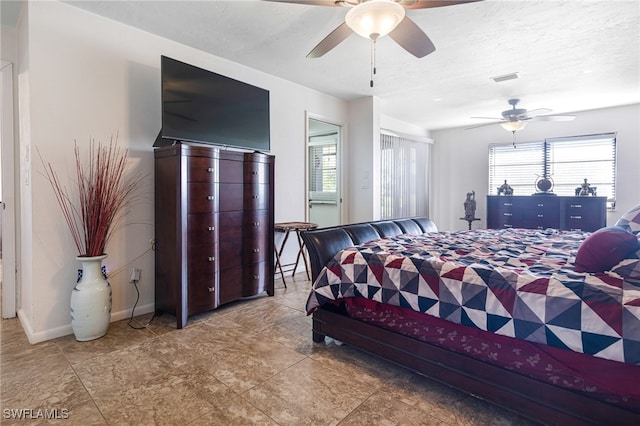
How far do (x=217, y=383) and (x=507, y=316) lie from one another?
63.1 inches

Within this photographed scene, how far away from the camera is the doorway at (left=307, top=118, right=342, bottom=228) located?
18.2 ft

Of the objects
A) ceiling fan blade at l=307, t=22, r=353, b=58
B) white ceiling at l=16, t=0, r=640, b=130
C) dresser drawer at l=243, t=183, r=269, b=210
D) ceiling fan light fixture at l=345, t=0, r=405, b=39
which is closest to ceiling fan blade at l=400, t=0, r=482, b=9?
ceiling fan light fixture at l=345, t=0, r=405, b=39

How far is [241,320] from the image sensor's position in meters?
2.78

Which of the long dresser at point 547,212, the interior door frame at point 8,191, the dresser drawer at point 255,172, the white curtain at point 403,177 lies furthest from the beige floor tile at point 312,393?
the long dresser at point 547,212

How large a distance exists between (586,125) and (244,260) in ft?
20.2

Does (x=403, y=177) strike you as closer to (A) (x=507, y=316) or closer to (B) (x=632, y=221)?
(B) (x=632, y=221)

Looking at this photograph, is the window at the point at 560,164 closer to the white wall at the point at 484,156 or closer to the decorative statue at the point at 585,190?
the white wall at the point at 484,156

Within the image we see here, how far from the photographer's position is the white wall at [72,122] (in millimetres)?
2363

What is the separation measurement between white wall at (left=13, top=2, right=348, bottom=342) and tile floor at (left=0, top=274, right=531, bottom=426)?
1.21ft

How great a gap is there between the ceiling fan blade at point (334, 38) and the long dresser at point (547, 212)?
Answer: 16.0ft

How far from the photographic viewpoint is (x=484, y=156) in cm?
661

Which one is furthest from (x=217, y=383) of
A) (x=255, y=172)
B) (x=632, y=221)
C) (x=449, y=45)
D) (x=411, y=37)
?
(x=449, y=45)

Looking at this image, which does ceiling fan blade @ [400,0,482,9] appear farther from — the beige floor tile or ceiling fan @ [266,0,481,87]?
the beige floor tile

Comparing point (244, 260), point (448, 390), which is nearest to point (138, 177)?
point (244, 260)
